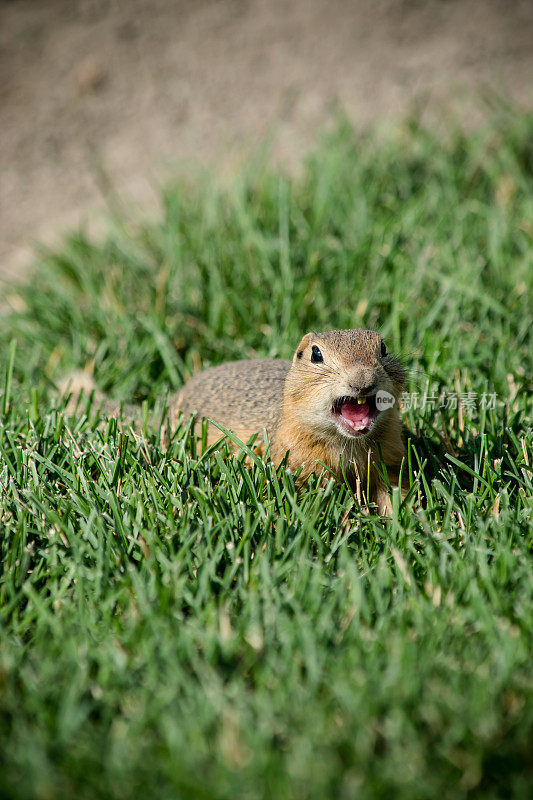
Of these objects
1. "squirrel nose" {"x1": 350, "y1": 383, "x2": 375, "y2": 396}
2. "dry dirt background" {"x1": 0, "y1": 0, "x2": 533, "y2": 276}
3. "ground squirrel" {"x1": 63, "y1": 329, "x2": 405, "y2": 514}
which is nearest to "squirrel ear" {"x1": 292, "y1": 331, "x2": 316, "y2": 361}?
"ground squirrel" {"x1": 63, "y1": 329, "x2": 405, "y2": 514}

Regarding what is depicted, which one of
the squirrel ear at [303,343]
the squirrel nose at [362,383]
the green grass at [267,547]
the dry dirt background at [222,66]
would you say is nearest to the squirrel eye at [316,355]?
the squirrel ear at [303,343]

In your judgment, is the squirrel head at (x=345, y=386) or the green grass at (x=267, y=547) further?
the squirrel head at (x=345, y=386)

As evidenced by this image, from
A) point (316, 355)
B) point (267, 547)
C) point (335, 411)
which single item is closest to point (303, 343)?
point (316, 355)

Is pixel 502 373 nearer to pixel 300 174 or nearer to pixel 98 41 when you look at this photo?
pixel 300 174

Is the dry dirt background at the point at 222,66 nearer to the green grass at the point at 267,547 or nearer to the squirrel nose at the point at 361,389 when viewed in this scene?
the green grass at the point at 267,547

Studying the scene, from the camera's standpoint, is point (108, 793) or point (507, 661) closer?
point (108, 793)

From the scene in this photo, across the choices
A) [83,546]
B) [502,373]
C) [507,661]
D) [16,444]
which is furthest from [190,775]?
[502,373]

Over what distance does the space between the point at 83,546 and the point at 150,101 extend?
14.2 feet

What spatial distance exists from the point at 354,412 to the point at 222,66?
13.3 ft

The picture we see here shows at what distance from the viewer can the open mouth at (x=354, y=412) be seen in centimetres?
250

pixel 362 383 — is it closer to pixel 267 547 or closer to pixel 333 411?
pixel 333 411

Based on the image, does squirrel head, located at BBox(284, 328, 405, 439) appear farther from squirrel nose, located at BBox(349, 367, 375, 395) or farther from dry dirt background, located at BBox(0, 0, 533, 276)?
dry dirt background, located at BBox(0, 0, 533, 276)

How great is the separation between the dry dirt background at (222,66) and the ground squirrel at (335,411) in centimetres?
318

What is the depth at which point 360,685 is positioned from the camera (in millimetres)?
1727
